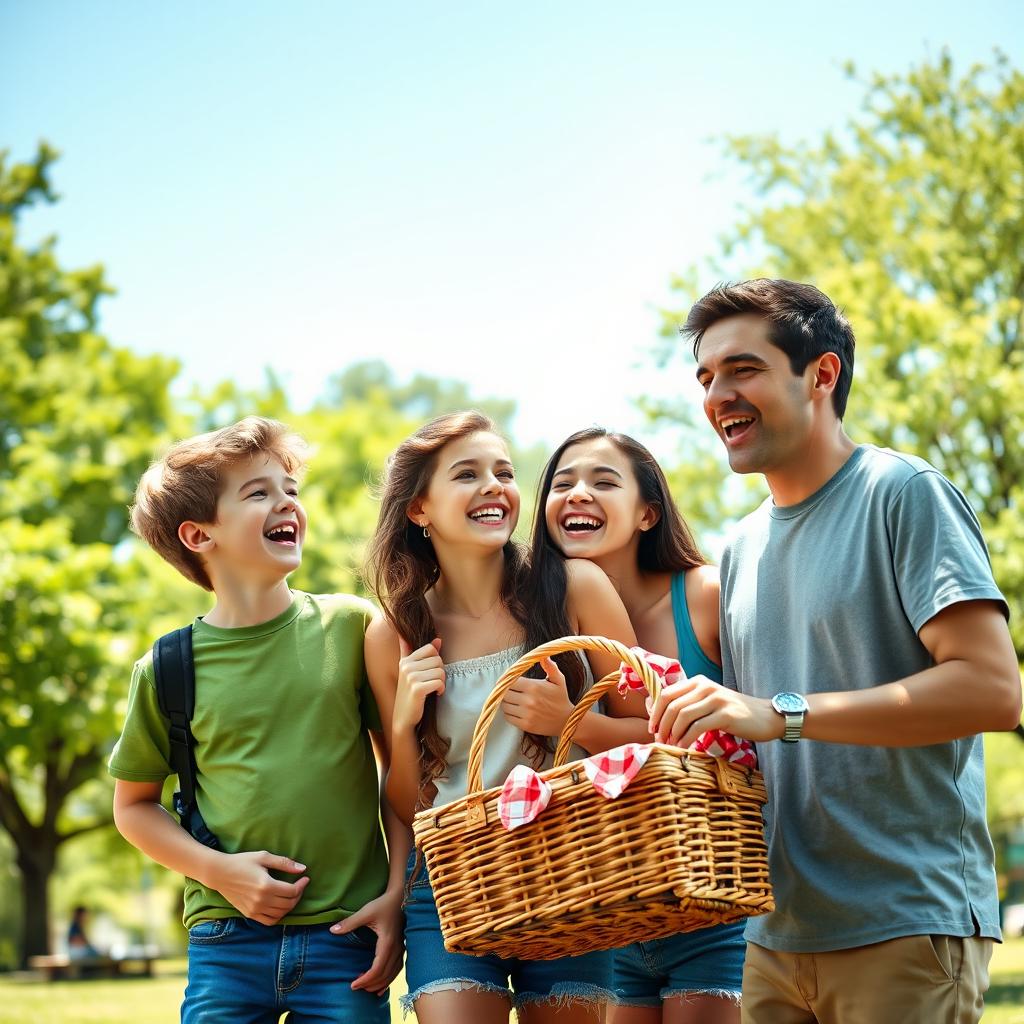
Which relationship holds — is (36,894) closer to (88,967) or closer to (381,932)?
(88,967)

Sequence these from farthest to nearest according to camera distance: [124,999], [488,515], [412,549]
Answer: [124,999]
[412,549]
[488,515]

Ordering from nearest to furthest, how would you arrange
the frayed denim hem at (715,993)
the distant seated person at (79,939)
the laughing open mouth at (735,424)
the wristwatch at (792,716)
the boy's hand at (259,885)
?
the wristwatch at (792,716) < the laughing open mouth at (735,424) < the boy's hand at (259,885) < the frayed denim hem at (715,993) < the distant seated person at (79,939)

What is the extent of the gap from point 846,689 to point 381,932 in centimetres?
164

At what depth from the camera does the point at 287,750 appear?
12.4ft

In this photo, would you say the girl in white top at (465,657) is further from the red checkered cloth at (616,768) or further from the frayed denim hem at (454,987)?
the red checkered cloth at (616,768)

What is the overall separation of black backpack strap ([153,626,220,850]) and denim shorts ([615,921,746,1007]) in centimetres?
Result: 146

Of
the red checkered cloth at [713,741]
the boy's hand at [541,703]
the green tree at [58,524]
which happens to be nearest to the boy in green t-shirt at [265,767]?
the boy's hand at [541,703]

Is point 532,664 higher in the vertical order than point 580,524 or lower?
lower

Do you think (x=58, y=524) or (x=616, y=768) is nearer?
(x=616, y=768)

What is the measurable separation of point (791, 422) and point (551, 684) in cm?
101

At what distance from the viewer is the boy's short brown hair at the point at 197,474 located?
4027 mm

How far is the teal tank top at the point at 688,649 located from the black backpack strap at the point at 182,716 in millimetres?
1606

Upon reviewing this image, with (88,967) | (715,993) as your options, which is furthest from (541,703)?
(88,967)

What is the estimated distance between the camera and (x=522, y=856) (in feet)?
9.09
